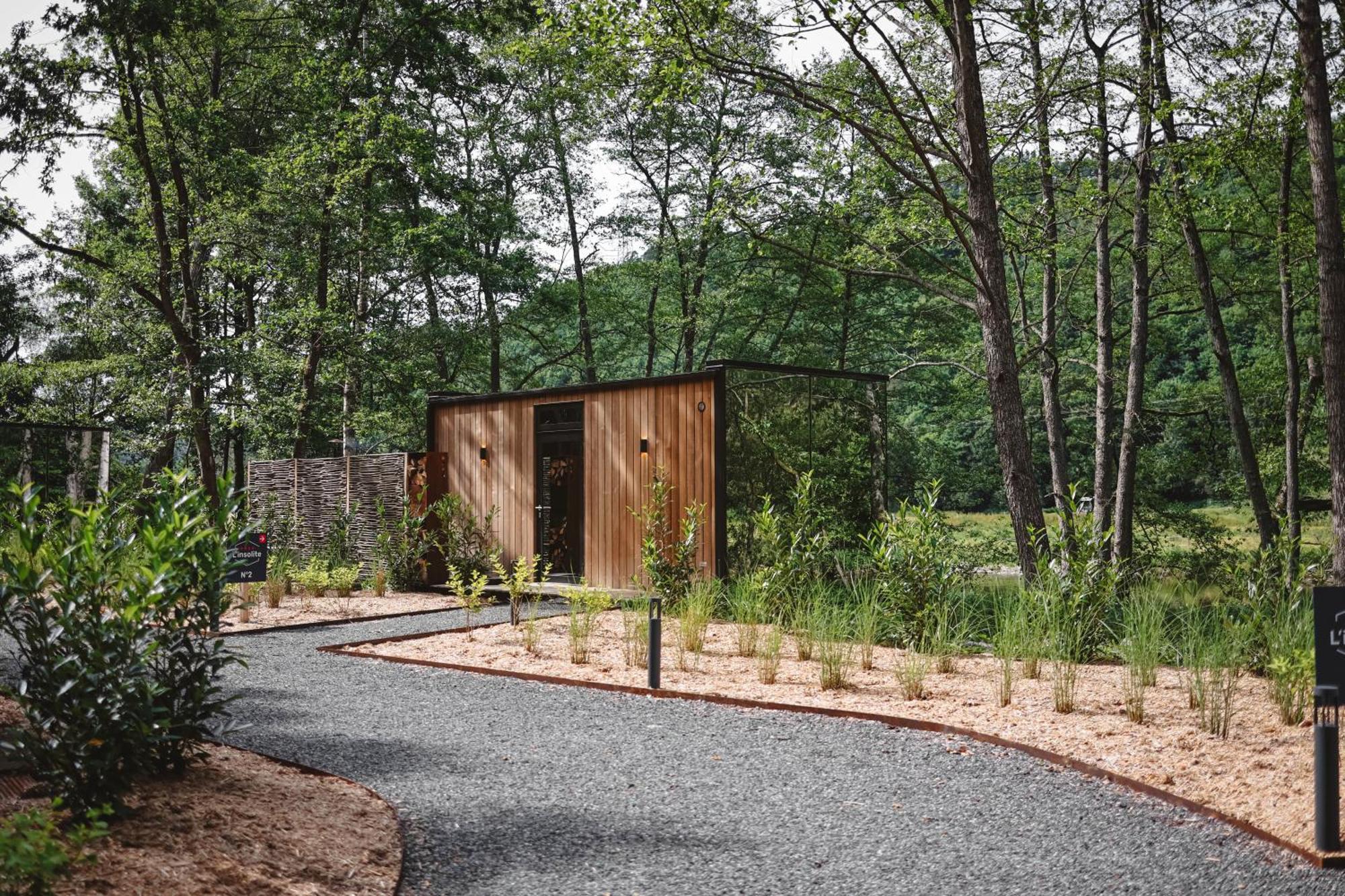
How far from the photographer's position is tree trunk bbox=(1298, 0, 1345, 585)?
25.6 ft

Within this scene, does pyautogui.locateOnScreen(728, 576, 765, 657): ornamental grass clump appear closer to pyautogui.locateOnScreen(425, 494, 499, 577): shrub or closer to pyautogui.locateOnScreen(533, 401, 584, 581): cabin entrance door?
pyautogui.locateOnScreen(533, 401, 584, 581): cabin entrance door

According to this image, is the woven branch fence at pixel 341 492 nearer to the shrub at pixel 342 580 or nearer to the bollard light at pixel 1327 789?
the shrub at pixel 342 580

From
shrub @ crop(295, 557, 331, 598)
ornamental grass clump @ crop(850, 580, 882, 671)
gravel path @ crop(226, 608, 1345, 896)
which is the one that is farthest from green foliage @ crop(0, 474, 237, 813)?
shrub @ crop(295, 557, 331, 598)

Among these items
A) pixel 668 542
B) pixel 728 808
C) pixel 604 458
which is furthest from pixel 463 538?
pixel 728 808

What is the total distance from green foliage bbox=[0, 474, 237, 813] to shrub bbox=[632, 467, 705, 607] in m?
5.63

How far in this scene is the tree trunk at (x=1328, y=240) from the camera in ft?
25.6

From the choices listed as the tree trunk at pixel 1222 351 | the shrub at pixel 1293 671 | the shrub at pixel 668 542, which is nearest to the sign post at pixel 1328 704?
the shrub at pixel 1293 671

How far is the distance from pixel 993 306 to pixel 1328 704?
5104mm

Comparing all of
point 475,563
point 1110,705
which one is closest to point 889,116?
point 475,563

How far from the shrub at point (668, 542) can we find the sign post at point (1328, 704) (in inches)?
230

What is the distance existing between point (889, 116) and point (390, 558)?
25.1 ft

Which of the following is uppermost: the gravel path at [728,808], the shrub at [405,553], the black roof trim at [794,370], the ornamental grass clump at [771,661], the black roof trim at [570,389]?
the black roof trim at [794,370]

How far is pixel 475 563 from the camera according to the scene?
12.4 metres

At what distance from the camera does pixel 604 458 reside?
452 inches
